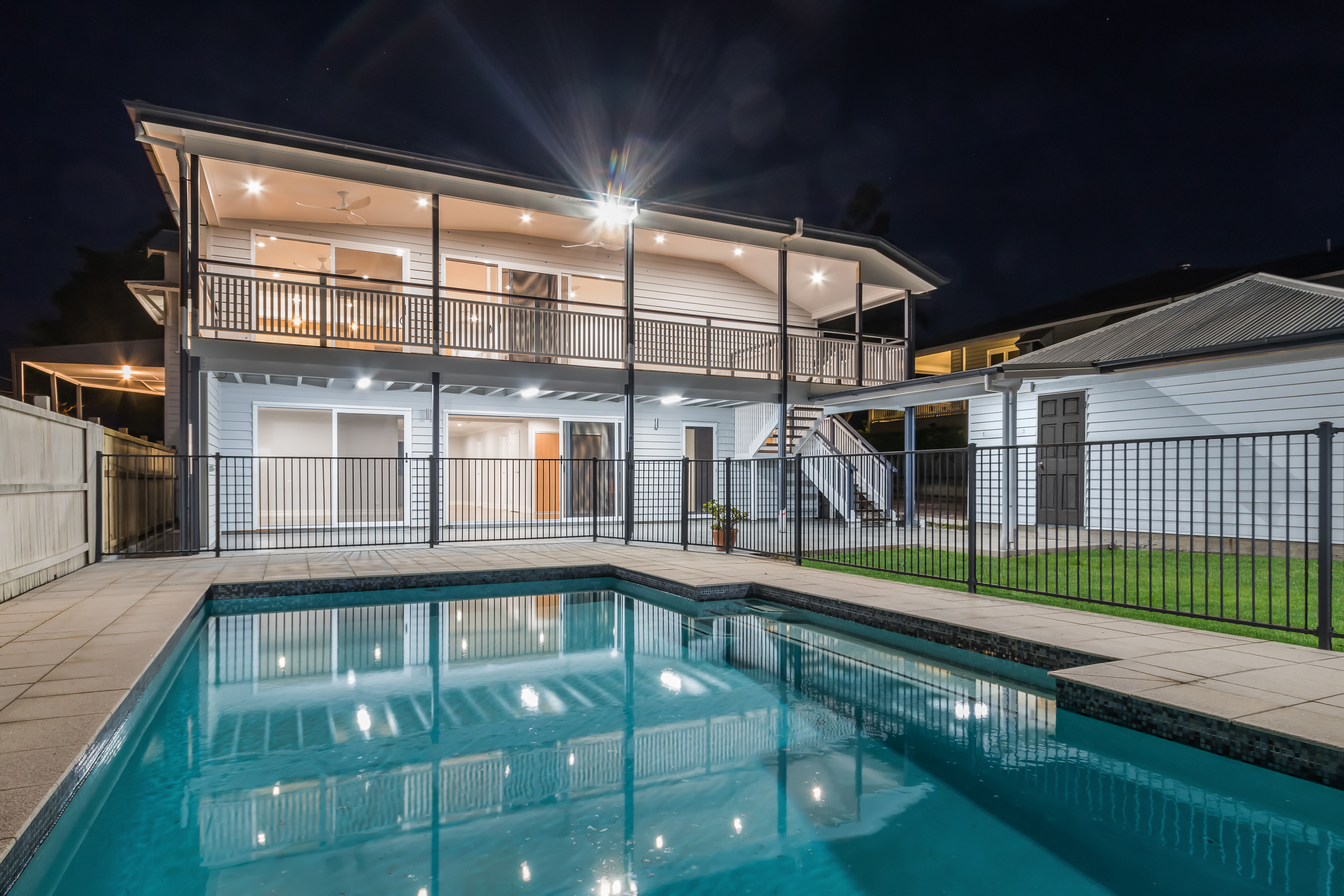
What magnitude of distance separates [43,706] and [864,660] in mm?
5066

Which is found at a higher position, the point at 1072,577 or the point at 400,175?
the point at 400,175

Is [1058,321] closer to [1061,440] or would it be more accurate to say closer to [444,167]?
[1061,440]

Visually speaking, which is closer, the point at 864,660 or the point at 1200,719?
the point at 1200,719

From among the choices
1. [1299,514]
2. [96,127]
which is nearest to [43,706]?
[1299,514]

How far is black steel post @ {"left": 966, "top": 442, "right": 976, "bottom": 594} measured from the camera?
23.1 ft

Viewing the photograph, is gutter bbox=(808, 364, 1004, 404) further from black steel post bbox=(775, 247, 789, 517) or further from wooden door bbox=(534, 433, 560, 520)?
wooden door bbox=(534, 433, 560, 520)

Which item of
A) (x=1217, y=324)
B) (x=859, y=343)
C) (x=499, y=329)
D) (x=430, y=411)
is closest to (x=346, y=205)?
(x=499, y=329)

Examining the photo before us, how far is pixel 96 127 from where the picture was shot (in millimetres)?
39344

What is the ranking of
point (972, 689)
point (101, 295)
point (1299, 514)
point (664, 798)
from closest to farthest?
point (664, 798)
point (972, 689)
point (1299, 514)
point (101, 295)

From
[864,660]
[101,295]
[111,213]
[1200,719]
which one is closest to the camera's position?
[1200,719]

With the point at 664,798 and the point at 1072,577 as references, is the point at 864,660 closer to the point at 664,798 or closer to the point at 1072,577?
the point at 664,798

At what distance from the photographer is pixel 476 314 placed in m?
13.1

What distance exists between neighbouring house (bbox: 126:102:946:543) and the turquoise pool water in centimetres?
651

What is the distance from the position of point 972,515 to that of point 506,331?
8764 mm
